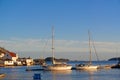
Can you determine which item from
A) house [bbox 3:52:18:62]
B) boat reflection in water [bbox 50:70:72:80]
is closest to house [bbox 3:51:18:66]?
house [bbox 3:52:18:62]

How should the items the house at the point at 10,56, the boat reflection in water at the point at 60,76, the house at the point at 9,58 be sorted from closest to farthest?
the boat reflection in water at the point at 60,76
the house at the point at 9,58
the house at the point at 10,56

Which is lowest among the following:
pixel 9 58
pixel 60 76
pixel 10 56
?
pixel 60 76

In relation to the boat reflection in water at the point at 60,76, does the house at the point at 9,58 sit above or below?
above

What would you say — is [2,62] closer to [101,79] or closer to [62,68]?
[62,68]

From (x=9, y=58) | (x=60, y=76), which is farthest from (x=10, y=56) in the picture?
(x=60, y=76)

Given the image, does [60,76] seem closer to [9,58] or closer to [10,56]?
[9,58]

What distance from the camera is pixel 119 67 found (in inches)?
4245

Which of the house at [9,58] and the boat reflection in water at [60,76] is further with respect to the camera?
the house at [9,58]

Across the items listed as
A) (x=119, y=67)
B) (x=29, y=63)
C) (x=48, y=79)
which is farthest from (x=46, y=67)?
(x=29, y=63)

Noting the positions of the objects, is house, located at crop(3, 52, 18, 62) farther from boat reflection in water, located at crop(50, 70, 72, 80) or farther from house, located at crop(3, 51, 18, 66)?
boat reflection in water, located at crop(50, 70, 72, 80)

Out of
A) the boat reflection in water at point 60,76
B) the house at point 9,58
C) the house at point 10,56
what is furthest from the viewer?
the house at point 10,56

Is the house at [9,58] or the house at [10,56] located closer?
the house at [9,58]

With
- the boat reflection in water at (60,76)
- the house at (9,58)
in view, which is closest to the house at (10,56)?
the house at (9,58)

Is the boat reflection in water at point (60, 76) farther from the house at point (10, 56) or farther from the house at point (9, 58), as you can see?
the house at point (10, 56)
